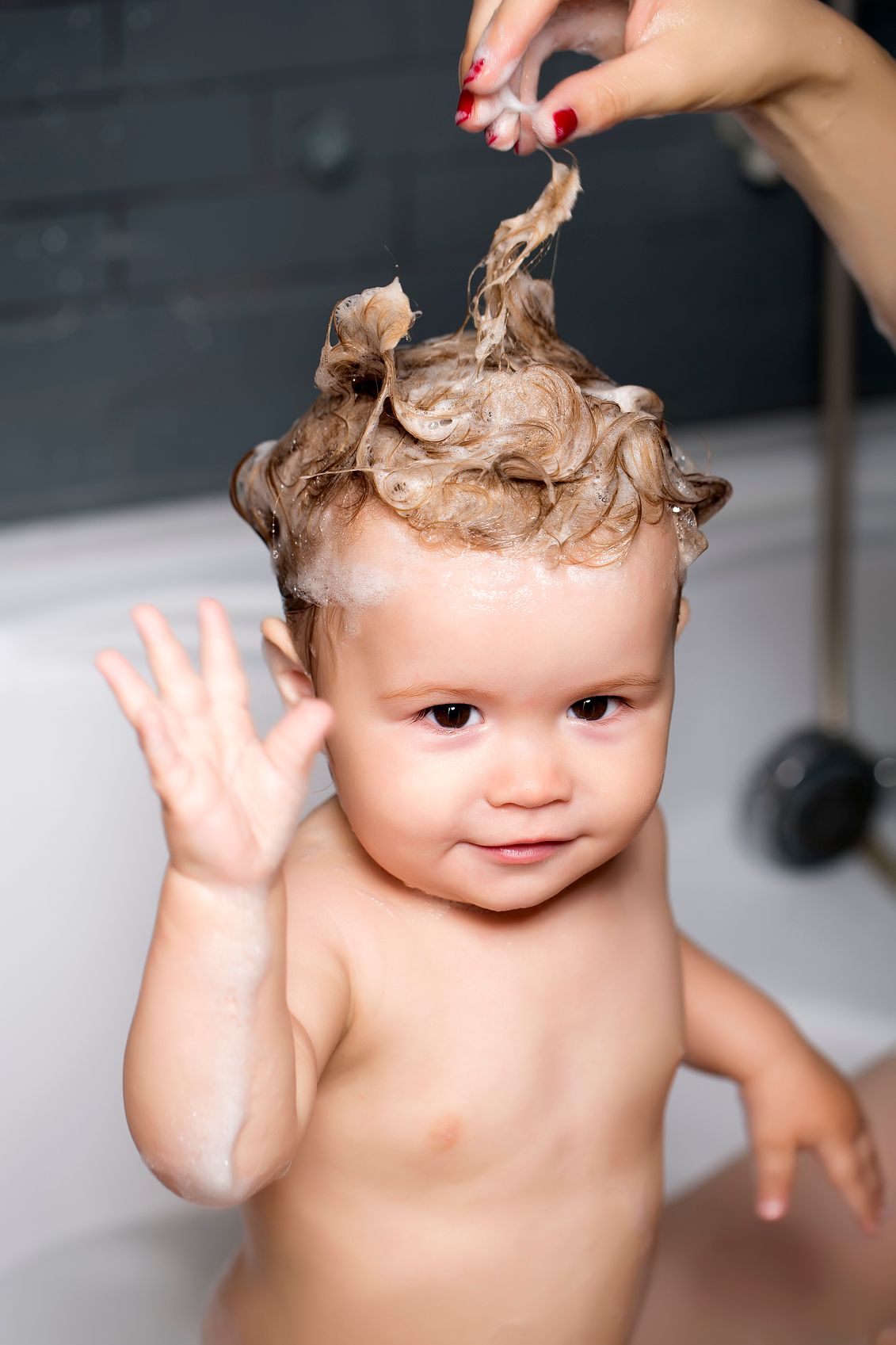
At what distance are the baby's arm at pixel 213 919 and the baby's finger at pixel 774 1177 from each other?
0.42 m

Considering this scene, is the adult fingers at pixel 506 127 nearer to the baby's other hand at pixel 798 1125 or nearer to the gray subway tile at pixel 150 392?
the baby's other hand at pixel 798 1125

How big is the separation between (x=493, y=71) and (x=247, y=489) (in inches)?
9.4

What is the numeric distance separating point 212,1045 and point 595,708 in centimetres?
24

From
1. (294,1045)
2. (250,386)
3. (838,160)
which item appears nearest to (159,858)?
(250,386)

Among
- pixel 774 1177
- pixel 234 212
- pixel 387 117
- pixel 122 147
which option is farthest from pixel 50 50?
pixel 774 1177

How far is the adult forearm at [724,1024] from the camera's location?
3.20ft

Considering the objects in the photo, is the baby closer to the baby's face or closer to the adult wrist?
the baby's face

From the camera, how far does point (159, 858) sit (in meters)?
1.28

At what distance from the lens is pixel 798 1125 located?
974 mm

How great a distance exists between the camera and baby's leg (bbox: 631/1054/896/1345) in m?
1.06

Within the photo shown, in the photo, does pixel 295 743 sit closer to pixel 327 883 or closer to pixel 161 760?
pixel 161 760

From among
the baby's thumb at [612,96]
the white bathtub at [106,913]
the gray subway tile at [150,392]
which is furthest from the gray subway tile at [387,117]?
the baby's thumb at [612,96]

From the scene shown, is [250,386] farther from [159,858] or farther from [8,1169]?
[8,1169]

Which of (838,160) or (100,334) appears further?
(100,334)
